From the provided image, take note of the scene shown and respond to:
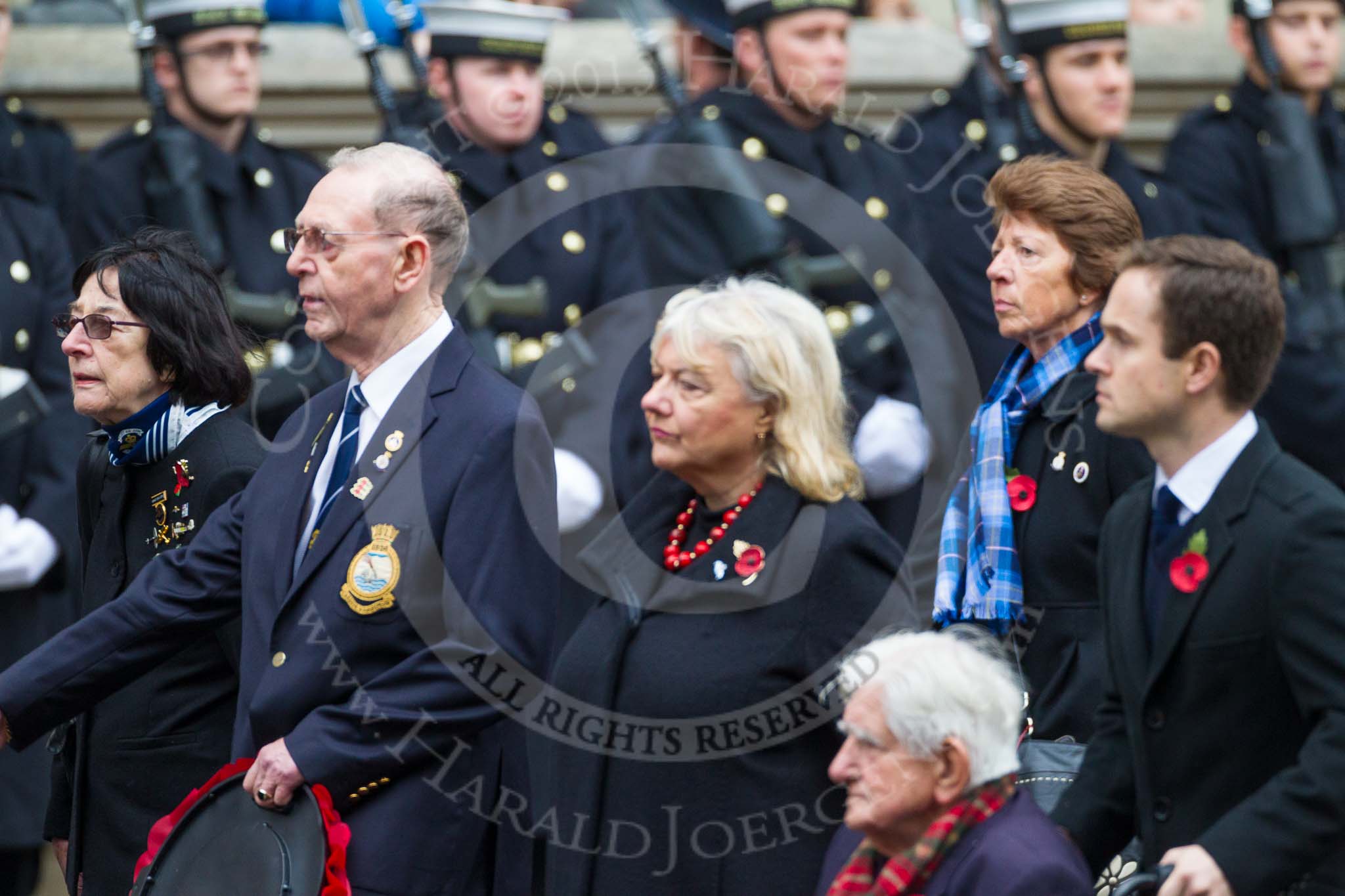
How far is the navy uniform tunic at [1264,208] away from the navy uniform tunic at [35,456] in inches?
143

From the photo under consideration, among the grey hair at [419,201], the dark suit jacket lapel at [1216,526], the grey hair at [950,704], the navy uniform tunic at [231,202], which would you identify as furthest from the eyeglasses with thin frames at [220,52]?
the dark suit jacket lapel at [1216,526]

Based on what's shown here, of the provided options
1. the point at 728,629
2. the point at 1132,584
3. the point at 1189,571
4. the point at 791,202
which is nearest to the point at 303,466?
the point at 728,629

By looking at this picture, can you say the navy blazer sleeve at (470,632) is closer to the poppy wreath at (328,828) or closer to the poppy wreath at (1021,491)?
the poppy wreath at (328,828)

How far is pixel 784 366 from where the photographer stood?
4246 millimetres

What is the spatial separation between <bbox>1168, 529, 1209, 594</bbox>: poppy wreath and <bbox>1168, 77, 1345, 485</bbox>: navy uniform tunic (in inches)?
149

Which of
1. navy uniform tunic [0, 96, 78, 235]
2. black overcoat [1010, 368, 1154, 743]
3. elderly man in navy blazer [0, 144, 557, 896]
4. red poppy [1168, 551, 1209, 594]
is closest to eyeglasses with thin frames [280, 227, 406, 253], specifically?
elderly man in navy blazer [0, 144, 557, 896]

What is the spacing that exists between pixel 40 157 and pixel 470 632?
3.63 meters

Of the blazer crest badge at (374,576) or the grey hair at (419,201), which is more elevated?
the grey hair at (419,201)

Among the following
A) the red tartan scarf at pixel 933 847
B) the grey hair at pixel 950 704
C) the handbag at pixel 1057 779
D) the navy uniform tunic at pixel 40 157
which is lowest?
the handbag at pixel 1057 779

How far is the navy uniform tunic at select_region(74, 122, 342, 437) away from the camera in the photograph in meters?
6.64

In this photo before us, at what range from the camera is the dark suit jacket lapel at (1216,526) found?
11.4ft

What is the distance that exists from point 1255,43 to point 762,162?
2.11m

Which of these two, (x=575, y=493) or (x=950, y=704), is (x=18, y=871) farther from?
(x=950, y=704)

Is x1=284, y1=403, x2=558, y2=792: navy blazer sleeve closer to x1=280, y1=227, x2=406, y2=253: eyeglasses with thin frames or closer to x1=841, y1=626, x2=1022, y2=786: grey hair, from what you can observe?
x1=280, y1=227, x2=406, y2=253: eyeglasses with thin frames
